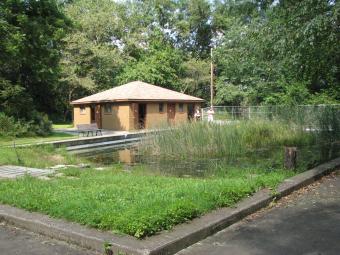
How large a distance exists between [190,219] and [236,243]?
720 mm

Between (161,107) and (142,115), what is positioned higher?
(161,107)

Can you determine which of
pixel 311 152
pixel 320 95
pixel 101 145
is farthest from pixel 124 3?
pixel 311 152

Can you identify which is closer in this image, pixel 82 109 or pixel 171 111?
pixel 171 111

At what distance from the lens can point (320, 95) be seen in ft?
96.1

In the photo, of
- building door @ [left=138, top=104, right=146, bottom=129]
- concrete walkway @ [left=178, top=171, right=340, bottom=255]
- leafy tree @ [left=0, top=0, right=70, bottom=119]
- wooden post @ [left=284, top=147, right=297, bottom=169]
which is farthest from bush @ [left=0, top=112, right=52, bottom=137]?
concrete walkway @ [left=178, top=171, right=340, bottom=255]

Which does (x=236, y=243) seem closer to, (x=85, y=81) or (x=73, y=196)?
(x=73, y=196)

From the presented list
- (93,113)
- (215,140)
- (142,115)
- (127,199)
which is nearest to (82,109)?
(93,113)

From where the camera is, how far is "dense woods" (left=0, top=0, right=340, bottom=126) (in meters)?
11.8

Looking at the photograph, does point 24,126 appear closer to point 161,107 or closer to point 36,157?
point 36,157

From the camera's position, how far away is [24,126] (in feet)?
75.0

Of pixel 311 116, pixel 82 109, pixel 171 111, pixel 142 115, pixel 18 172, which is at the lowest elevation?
pixel 18 172

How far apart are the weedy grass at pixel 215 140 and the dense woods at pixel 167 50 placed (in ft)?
8.13

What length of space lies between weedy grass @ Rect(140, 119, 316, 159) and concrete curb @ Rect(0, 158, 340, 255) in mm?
7988

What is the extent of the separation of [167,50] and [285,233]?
43.4m
